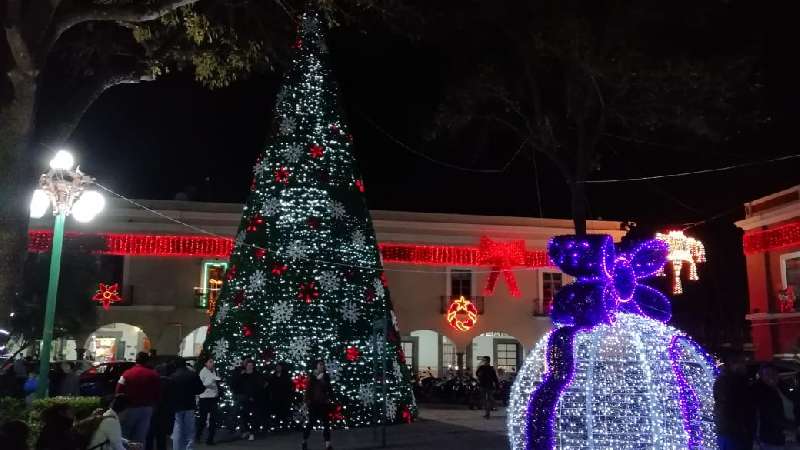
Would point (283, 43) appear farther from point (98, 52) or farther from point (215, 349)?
point (215, 349)

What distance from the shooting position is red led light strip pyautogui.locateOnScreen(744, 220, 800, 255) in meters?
21.7

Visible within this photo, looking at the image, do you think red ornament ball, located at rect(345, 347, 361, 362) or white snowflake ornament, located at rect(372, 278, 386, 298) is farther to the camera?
white snowflake ornament, located at rect(372, 278, 386, 298)

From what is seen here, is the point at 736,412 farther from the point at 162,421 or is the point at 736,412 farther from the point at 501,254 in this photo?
the point at 501,254

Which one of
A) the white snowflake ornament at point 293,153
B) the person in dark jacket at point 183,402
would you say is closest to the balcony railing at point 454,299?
the white snowflake ornament at point 293,153

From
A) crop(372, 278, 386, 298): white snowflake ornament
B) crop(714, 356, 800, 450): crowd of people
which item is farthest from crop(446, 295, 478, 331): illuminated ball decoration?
crop(714, 356, 800, 450): crowd of people

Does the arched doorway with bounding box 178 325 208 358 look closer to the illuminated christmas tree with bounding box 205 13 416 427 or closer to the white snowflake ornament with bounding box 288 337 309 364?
the illuminated christmas tree with bounding box 205 13 416 427

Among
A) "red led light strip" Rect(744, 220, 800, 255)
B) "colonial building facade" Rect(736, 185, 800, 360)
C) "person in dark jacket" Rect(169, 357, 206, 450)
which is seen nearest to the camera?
"person in dark jacket" Rect(169, 357, 206, 450)

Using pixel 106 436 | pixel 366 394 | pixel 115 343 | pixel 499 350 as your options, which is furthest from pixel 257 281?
pixel 499 350

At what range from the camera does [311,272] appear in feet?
41.2

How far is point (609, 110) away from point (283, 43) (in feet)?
28.4

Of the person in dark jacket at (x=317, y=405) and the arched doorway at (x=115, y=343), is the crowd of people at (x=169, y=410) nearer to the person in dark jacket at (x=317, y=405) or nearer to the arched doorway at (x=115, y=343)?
the person in dark jacket at (x=317, y=405)

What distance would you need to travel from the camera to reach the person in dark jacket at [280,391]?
457 inches

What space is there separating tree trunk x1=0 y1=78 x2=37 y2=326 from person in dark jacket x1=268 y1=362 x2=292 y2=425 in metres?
4.85

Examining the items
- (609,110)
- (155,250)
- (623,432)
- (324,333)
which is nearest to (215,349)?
(324,333)
